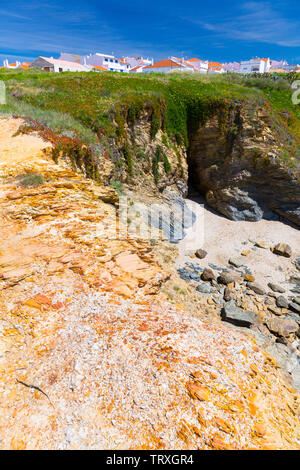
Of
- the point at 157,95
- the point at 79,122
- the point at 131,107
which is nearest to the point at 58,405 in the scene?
the point at 79,122

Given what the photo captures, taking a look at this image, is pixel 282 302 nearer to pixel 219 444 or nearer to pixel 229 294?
pixel 229 294

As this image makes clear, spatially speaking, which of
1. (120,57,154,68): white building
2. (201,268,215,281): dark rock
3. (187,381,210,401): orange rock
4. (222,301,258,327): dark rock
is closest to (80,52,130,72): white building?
(120,57,154,68): white building

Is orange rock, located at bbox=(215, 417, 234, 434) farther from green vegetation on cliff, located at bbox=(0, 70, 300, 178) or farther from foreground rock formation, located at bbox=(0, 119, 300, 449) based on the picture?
green vegetation on cliff, located at bbox=(0, 70, 300, 178)

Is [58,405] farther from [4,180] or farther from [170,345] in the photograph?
[4,180]

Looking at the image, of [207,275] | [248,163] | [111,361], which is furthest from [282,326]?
[248,163]

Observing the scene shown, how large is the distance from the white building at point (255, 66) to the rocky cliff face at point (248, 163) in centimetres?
7320

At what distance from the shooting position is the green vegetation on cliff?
58.4 feet

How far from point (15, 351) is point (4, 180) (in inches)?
288

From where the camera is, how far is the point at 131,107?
23.7 metres

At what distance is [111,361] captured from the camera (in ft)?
18.5

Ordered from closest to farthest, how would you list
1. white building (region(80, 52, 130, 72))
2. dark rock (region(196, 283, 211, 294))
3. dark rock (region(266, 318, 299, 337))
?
dark rock (region(266, 318, 299, 337)), dark rock (region(196, 283, 211, 294)), white building (region(80, 52, 130, 72))

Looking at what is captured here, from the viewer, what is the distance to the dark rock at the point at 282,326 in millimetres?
13438

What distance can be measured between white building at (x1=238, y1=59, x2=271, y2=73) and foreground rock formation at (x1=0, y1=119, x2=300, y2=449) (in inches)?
3908
